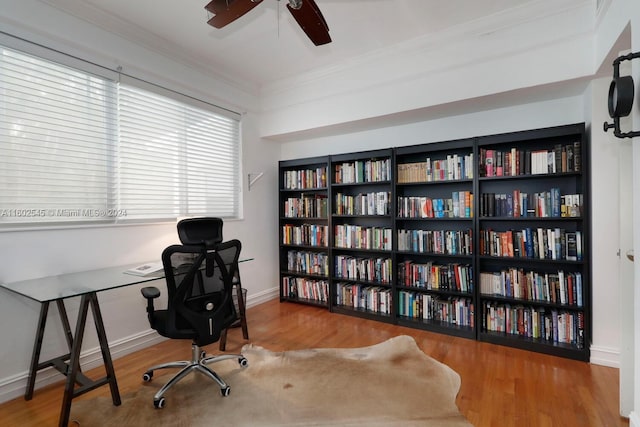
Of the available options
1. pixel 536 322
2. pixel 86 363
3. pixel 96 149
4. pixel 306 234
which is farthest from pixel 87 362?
pixel 536 322

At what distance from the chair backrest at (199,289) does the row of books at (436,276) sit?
73.9 inches

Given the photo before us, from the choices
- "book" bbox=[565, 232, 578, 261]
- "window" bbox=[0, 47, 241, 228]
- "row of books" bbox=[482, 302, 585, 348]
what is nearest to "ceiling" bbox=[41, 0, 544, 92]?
"window" bbox=[0, 47, 241, 228]

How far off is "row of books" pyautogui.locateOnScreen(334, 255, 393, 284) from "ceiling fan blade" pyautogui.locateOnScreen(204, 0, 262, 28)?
2.58 metres

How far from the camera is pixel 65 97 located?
7.47 ft

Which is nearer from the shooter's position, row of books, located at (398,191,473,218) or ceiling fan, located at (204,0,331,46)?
ceiling fan, located at (204,0,331,46)

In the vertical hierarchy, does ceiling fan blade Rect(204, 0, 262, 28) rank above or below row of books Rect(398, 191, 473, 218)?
A: above

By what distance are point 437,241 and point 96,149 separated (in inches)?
123

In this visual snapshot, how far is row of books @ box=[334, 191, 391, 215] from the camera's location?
337 cm

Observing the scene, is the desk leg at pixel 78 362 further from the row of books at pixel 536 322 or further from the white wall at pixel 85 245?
the row of books at pixel 536 322

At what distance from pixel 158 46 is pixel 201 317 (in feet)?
8.10

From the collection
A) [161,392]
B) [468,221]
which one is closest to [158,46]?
[161,392]

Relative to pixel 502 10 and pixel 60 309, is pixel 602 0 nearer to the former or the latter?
pixel 502 10

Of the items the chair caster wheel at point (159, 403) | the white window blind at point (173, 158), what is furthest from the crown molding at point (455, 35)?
the chair caster wheel at point (159, 403)

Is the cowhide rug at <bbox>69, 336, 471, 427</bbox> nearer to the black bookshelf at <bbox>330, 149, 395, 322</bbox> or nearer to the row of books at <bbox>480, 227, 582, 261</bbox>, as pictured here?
the black bookshelf at <bbox>330, 149, 395, 322</bbox>
